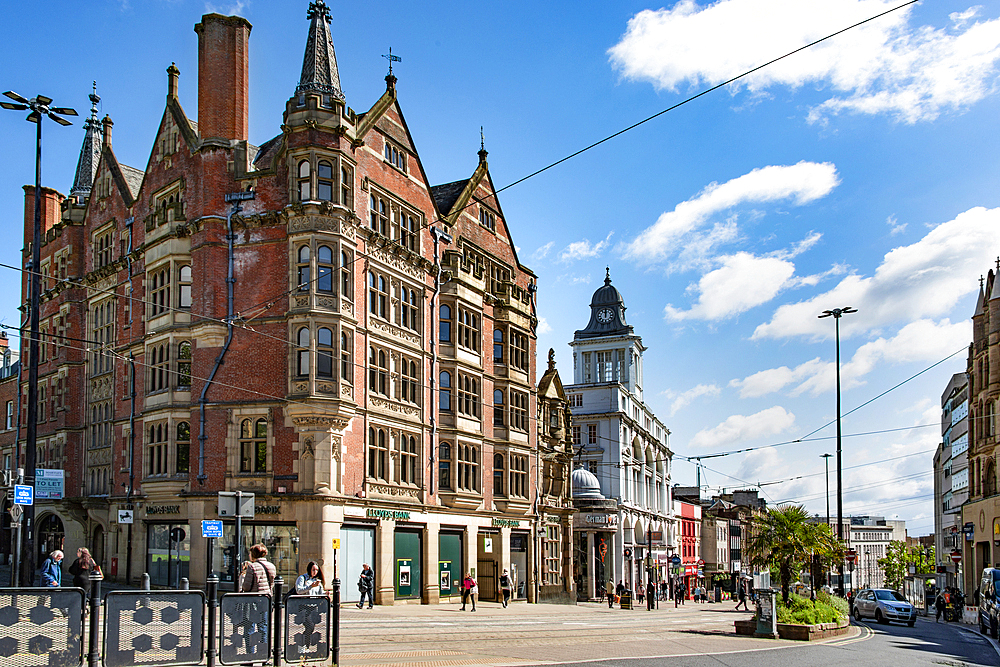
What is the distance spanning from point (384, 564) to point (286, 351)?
352 inches

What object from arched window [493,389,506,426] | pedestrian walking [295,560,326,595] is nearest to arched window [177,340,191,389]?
pedestrian walking [295,560,326,595]

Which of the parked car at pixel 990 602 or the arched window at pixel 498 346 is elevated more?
the arched window at pixel 498 346

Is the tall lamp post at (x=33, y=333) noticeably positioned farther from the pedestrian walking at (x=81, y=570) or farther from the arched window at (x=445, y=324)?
the arched window at (x=445, y=324)

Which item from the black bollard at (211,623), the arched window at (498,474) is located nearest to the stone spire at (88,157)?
the arched window at (498,474)

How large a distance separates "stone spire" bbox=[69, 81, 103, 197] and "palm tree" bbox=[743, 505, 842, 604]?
1521 inches

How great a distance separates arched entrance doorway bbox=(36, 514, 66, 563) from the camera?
45.7 m

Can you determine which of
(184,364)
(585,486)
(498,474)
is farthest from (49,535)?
(585,486)

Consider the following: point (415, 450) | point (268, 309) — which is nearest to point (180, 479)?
point (268, 309)

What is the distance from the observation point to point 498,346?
156 ft

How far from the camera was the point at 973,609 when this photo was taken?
42.5m

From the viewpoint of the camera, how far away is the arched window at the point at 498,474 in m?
46.2

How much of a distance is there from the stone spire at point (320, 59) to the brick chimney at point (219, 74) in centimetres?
252

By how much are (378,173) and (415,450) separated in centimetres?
1139

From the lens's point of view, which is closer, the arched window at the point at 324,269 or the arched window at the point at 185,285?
the arched window at the point at 324,269
